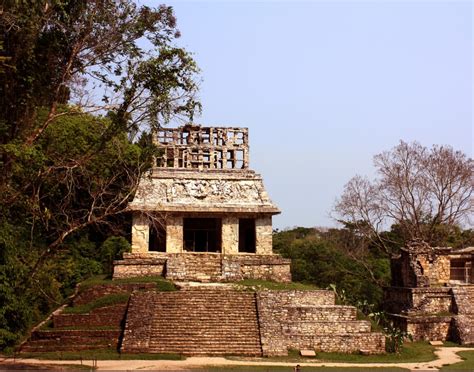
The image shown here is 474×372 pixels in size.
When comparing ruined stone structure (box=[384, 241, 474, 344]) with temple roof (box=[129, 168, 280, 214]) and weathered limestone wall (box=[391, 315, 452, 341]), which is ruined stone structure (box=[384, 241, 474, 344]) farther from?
temple roof (box=[129, 168, 280, 214])

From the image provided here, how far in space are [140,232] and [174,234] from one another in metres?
1.28

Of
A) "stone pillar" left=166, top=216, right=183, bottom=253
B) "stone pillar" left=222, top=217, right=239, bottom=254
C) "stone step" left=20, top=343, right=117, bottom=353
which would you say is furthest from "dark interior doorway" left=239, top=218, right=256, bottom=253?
"stone step" left=20, top=343, right=117, bottom=353

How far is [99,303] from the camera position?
55.4 ft

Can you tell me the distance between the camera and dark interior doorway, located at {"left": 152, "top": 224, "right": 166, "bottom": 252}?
78.0ft

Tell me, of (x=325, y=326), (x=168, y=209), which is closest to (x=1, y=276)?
(x=168, y=209)

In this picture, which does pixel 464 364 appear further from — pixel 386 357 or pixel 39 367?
pixel 39 367

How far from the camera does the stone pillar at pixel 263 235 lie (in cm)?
2277

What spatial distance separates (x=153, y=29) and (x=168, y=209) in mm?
10643

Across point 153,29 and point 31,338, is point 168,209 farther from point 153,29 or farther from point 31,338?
point 153,29

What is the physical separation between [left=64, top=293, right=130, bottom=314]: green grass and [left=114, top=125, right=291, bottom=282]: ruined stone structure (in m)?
3.05

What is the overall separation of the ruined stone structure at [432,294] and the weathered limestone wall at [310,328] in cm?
467

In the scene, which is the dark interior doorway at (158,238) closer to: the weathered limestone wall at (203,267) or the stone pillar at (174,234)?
the stone pillar at (174,234)

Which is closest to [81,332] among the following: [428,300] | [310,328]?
[310,328]

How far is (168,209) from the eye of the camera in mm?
22312
